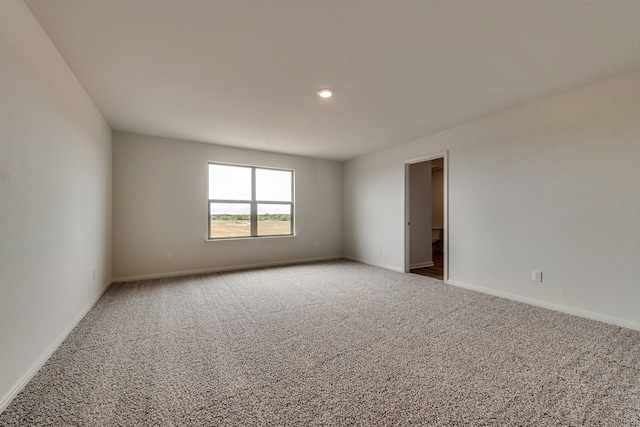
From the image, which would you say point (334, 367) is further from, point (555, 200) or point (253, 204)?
point (253, 204)

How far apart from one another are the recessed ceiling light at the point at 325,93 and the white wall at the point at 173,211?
2.68 m

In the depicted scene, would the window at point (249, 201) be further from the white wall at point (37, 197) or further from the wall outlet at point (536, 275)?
the wall outlet at point (536, 275)

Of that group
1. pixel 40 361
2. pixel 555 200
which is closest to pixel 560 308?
pixel 555 200

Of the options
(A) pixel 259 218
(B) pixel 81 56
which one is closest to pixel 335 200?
(A) pixel 259 218

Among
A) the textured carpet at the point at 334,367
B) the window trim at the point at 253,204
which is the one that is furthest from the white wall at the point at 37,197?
the window trim at the point at 253,204

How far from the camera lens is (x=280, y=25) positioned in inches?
70.8

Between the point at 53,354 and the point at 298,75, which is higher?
the point at 298,75

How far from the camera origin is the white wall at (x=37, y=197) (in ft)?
4.83

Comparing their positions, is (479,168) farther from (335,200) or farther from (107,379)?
(107,379)

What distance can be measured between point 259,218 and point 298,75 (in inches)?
132

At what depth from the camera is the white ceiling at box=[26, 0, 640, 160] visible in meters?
1.67

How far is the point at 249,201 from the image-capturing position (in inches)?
205

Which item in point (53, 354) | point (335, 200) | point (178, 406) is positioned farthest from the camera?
point (335, 200)

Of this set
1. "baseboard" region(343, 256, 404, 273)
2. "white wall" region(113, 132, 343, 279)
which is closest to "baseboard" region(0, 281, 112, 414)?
"white wall" region(113, 132, 343, 279)
